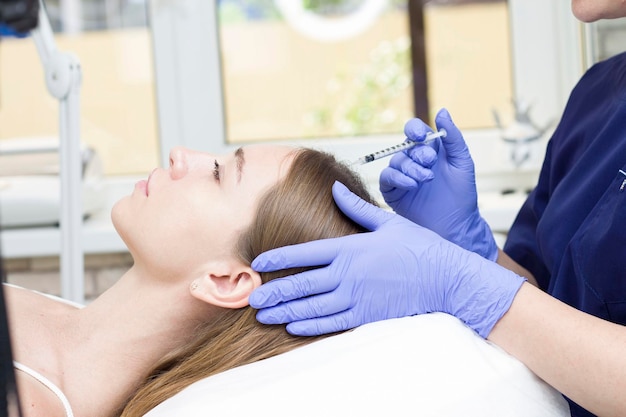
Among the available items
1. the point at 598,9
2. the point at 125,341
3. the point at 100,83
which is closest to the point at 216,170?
the point at 125,341

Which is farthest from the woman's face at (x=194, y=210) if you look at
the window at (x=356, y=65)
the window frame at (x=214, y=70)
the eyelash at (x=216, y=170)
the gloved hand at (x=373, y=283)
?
the window at (x=356, y=65)

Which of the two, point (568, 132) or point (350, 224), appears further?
point (568, 132)

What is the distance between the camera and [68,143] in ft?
5.68

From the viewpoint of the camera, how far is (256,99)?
2.94 meters

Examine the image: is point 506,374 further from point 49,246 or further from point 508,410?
point 49,246

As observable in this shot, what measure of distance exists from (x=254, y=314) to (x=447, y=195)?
0.47 meters

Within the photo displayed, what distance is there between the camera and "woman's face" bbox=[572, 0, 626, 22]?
1.26 m

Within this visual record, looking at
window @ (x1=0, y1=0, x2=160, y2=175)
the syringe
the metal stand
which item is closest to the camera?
the syringe

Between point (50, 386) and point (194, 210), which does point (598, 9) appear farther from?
point (50, 386)

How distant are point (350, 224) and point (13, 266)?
6.12 ft

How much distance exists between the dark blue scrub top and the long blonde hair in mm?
381

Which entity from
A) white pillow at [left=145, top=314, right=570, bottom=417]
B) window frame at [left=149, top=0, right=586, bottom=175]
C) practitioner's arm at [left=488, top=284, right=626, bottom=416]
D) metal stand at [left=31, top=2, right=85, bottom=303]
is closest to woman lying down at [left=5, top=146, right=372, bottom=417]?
white pillow at [left=145, top=314, right=570, bottom=417]

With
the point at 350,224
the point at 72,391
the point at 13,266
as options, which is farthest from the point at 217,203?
the point at 13,266

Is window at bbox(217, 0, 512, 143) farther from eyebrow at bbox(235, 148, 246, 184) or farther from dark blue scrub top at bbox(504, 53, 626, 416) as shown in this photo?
eyebrow at bbox(235, 148, 246, 184)
